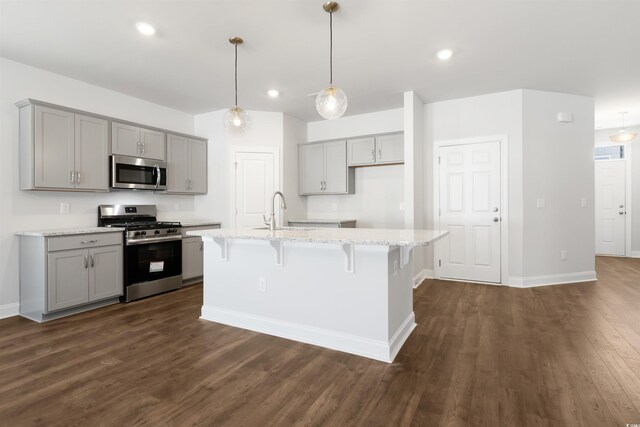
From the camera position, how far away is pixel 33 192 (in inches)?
141

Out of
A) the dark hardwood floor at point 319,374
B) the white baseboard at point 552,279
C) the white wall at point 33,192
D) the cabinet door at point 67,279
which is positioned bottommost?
the dark hardwood floor at point 319,374

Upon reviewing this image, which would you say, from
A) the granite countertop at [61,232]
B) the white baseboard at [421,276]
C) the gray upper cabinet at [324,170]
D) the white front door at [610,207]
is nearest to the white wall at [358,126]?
the gray upper cabinet at [324,170]

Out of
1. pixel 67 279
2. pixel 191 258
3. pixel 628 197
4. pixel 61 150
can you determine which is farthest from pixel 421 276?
pixel 628 197

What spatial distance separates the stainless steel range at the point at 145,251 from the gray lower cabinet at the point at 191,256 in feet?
0.29

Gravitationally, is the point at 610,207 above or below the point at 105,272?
above

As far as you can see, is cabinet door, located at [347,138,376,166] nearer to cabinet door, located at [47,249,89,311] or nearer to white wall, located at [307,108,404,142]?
white wall, located at [307,108,404,142]

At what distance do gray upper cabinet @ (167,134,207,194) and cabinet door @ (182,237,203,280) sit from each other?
79 centimetres

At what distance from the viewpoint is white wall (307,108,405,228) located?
5223mm

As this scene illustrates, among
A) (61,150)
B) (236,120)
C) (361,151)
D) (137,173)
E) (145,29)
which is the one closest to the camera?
(145,29)

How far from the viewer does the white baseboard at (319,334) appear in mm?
2418

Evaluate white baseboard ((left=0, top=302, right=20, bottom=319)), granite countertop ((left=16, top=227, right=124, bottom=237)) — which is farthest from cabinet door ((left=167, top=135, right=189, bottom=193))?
white baseboard ((left=0, top=302, right=20, bottom=319))

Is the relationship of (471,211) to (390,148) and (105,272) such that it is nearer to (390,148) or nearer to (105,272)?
(390,148)

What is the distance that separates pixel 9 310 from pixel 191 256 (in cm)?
191

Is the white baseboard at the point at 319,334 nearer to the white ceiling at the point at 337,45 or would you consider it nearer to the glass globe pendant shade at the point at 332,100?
the glass globe pendant shade at the point at 332,100
